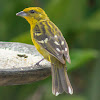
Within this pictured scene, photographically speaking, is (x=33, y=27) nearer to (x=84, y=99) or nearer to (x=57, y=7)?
(x=57, y=7)

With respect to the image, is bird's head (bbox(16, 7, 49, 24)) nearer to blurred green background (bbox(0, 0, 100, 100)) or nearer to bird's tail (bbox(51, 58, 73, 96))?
bird's tail (bbox(51, 58, 73, 96))

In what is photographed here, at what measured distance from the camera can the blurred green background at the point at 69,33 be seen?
5.13 meters

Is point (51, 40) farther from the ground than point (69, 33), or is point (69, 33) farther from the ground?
point (51, 40)

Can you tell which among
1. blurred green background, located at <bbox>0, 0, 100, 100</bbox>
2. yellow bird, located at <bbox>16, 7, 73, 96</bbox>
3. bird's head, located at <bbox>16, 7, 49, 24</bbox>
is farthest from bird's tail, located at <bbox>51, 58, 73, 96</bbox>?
blurred green background, located at <bbox>0, 0, 100, 100</bbox>

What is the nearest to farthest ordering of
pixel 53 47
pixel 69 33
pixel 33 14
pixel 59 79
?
1. pixel 59 79
2. pixel 53 47
3. pixel 33 14
4. pixel 69 33

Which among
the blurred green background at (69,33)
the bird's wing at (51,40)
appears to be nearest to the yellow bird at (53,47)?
the bird's wing at (51,40)

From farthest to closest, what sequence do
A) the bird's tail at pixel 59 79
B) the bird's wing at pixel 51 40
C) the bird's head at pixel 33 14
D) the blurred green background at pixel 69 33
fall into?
the blurred green background at pixel 69 33 < the bird's head at pixel 33 14 < the bird's wing at pixel 51 40 < the bird's tail at pixel 59 79

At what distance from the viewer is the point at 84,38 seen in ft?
20.5

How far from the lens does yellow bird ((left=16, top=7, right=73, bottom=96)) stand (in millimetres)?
2900

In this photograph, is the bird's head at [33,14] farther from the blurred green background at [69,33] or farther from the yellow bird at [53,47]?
the blurred green background at [69,33]

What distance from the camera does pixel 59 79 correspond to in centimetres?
294

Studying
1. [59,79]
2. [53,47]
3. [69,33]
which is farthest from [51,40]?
[69,33]

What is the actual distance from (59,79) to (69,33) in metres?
2.66

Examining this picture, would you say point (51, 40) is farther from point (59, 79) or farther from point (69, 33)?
point (69, 33)
